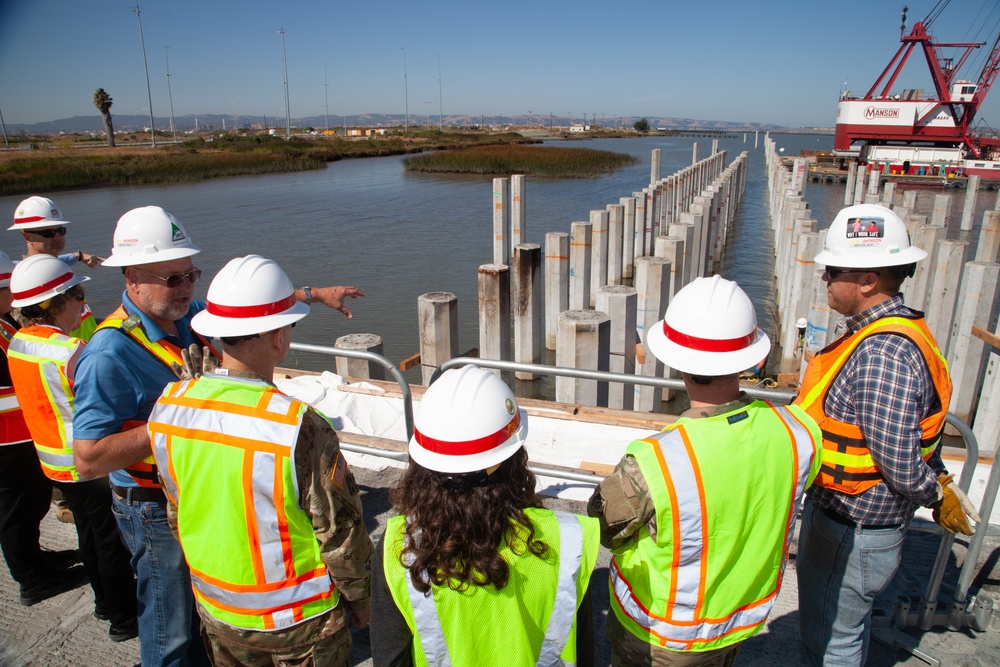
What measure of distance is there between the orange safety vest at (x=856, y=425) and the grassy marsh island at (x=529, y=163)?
129 ft

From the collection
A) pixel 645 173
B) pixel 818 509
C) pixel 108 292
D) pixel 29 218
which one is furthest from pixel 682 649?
pixel 645 173

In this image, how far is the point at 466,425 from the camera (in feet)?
5.65

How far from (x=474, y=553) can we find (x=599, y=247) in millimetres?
11717

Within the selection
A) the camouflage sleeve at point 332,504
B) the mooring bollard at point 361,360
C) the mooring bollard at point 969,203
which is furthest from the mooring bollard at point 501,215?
the mooring bollard at point 969,203

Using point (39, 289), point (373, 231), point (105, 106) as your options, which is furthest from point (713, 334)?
point (105, 106)

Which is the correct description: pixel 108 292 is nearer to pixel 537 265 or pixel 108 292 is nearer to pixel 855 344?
pixel 537 265

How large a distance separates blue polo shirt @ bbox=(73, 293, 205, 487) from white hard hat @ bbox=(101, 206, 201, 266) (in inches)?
9.4

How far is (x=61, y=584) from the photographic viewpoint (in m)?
3.51

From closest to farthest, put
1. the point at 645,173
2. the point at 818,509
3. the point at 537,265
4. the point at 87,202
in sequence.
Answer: the point at 818,509
the point at 537,265
the point at 87,202
the point at 645,173

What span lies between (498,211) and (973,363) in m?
7.52

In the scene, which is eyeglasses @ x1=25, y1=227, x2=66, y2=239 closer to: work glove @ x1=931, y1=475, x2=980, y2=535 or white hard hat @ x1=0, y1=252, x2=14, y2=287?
white hard hat @ x1=0, y1=252, x2=14, y2=287

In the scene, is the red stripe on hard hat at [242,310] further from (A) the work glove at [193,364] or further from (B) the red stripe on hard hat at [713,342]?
(B) the red stripe on hard hat at [713,342]

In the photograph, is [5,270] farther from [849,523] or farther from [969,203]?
[969,203]

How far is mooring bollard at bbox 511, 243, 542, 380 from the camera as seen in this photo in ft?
31.4
